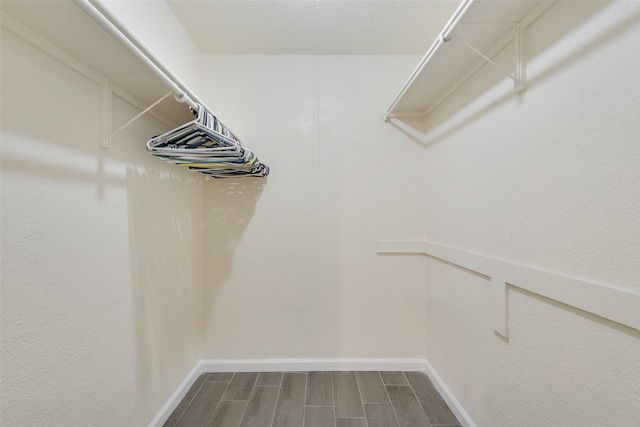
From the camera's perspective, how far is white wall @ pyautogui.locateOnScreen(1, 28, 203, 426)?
79 cm

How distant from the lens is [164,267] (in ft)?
5.02

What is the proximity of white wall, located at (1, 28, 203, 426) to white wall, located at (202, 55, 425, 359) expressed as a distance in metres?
0.53

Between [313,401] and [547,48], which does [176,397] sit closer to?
[313,401]

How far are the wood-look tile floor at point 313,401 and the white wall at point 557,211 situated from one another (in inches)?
12.0

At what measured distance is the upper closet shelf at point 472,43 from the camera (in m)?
0.99

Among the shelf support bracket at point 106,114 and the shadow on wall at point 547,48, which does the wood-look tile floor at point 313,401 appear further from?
the shadow on wall at point 547,48

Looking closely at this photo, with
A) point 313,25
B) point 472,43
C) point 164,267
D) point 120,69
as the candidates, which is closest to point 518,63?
point 472,43

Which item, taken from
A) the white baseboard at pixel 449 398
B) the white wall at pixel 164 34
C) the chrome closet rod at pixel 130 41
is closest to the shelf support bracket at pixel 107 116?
the chrome closet rod at pixel 130 41

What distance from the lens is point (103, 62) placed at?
38.9 inches

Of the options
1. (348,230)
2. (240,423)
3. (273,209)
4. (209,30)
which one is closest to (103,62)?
(209,30)

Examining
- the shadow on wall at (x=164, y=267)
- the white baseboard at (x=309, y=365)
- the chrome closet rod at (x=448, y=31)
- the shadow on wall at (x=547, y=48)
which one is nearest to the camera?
the shadow on wall at (x=547, y=48)

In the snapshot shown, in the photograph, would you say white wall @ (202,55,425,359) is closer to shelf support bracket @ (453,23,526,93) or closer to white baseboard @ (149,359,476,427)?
white baseboard @ (149,359,476,427)

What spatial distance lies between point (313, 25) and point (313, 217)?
1.30 meters

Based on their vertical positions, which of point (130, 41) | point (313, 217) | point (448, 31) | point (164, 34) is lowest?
point (313, 217)
